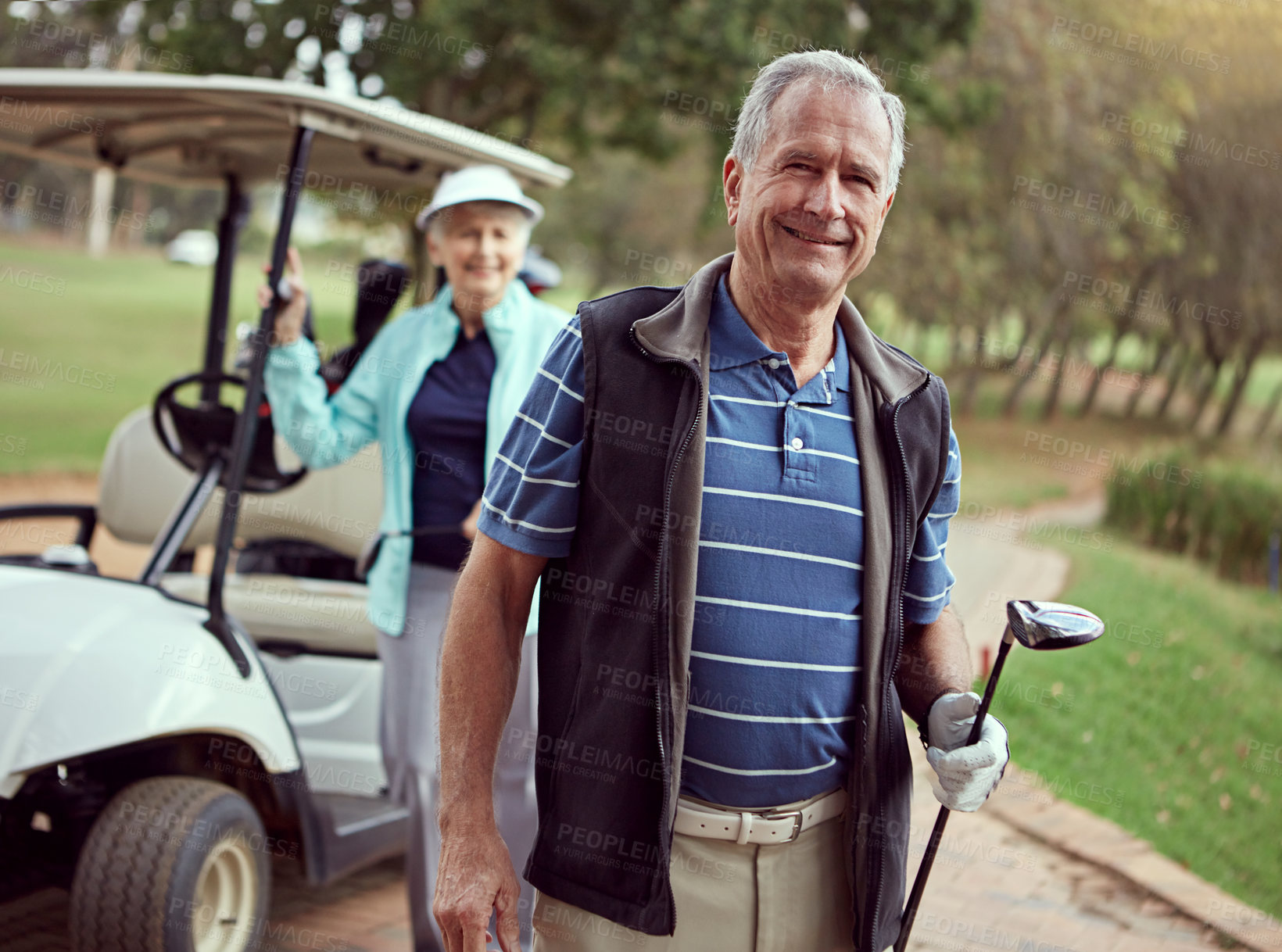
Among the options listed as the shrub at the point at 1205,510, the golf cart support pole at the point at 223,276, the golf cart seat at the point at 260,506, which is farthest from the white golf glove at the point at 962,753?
the shrub at the point at 1205,510

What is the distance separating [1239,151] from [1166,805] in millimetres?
18116

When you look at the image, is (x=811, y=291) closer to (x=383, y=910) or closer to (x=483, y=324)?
(x=483, y=324)

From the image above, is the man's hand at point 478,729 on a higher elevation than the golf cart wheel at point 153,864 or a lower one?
higher

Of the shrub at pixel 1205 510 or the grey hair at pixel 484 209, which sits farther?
the shrub at pixel 1205 510

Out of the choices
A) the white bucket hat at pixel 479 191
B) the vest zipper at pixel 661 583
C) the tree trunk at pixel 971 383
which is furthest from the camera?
the tree trunk at pixel 971 383

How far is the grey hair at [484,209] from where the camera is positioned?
368cm

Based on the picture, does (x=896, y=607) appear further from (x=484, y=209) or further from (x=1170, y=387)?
(x=1170, y=387)

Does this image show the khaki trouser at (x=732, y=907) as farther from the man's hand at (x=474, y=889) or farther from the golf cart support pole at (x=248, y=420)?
the golf cart support pole at (x=248, y=420)

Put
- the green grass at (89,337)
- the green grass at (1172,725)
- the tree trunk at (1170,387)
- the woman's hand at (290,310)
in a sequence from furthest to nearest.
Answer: the tree trunk at (1170,387)
the green grass at (89,337)
the green grass at (1172,725)
the woman's hand at (290,310)

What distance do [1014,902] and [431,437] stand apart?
2964 millimetres

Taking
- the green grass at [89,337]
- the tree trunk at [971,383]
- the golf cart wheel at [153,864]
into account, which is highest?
the golf cart wheel at [153,864]

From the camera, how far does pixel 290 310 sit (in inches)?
139

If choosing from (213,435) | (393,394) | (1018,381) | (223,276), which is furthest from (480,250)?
(1018,381)

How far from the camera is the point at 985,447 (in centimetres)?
2386
